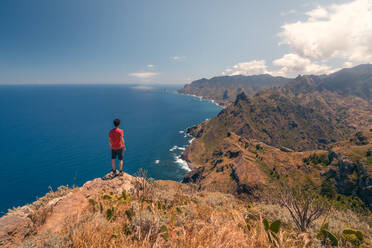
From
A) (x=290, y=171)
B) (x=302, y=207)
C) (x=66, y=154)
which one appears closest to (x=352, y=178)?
(x=290, y=171)

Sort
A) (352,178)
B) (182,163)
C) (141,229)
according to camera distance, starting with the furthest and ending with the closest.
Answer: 1. (182,163)
2. (352,178)
3. (141,229)

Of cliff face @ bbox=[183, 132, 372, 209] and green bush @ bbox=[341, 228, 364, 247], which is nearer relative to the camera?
green bush @ bbox=[341, 228, 364, 247]

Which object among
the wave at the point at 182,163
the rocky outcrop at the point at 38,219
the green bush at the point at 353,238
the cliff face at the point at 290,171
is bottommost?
the wave at the point at 182,163

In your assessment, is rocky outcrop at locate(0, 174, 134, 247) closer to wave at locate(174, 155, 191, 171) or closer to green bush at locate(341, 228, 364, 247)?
green bush at locate(341, 228, 364, 247)

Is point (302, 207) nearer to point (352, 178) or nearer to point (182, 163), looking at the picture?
point (352, 178)

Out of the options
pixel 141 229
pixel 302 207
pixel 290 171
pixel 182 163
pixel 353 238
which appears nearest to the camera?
pixel 141 229

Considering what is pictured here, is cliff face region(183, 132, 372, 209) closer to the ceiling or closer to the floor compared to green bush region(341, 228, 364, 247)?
closer to the floor

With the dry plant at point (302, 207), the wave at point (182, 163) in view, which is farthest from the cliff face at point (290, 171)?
the dry plant at point (302, 207)

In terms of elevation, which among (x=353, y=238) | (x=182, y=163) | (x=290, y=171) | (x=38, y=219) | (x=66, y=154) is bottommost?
(x=182, y=163)

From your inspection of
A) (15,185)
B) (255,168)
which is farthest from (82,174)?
(255,168)

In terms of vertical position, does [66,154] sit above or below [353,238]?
below

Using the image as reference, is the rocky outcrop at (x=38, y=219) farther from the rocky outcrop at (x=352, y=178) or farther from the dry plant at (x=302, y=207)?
the rocky outcrop at (x=352, y=178)

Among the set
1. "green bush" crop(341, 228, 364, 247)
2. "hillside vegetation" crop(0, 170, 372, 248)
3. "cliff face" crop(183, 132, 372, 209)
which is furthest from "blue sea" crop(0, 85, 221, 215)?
"green bush" crop(341, 228, 364, 247)

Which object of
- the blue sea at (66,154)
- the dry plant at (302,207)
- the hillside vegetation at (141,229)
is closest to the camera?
the hillside vegetation at (141,229)
